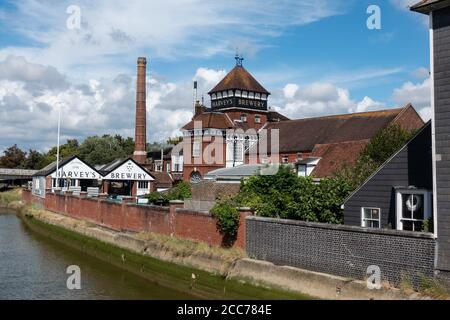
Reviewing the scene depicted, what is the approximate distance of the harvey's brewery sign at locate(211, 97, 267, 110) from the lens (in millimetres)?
63438

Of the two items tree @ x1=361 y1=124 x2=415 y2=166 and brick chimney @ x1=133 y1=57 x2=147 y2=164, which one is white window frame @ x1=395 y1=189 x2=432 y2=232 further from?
brick chimney @ x1=133 y1=57 x2=147 y2=164

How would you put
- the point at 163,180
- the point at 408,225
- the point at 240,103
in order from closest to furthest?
the point at 408,225
the point at 240,103
the point at 163,180

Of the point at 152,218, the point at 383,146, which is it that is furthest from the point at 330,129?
the point at 152,218

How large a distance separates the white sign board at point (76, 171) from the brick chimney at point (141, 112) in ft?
34.5

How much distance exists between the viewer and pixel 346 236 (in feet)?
57.2

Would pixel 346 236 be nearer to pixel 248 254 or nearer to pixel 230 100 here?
pixel 248 254

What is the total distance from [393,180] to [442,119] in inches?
154

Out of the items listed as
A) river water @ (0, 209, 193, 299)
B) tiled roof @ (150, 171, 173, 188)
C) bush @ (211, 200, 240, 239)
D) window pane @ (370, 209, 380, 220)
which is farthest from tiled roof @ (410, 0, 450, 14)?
tiled roof @ (150, 171, 173, 188)

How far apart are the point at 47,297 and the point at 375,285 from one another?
11870 millimetres

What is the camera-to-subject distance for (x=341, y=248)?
1748cm

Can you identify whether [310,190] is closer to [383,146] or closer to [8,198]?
[383,146]

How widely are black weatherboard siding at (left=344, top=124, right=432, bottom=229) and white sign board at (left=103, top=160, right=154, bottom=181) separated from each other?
42671mm

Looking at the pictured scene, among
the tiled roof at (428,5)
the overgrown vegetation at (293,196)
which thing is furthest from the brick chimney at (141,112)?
the tiled roof at (428,5)

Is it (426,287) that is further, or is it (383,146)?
(383,146)
